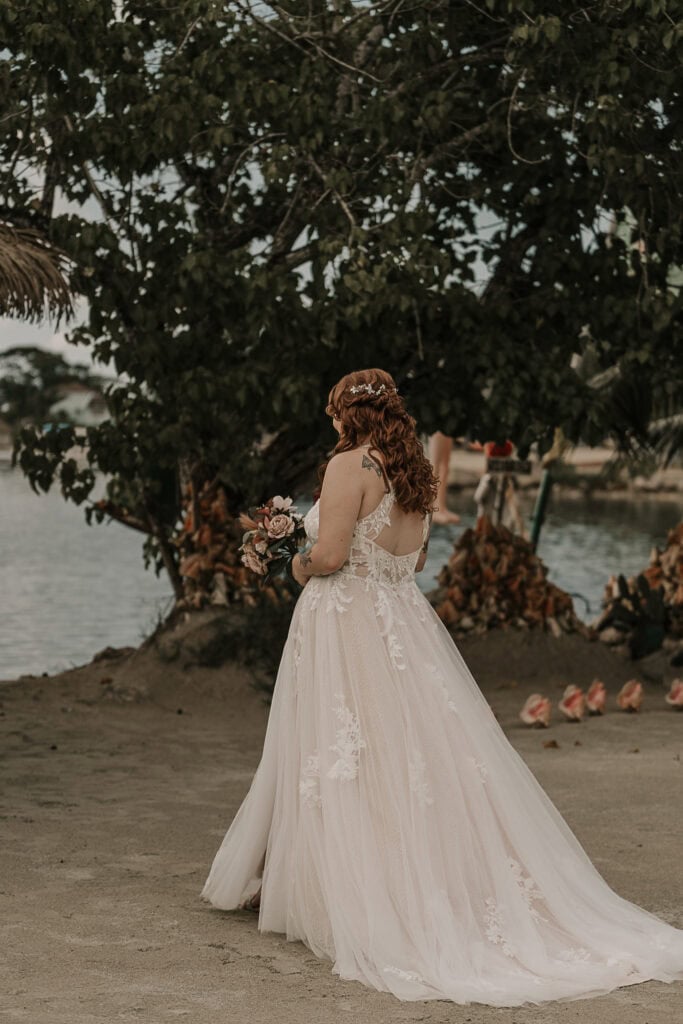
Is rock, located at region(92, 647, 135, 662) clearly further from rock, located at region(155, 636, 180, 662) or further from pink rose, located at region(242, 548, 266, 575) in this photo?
pink rose, located at region(242, 548, 266, 575)

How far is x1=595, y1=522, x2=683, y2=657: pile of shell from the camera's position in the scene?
41.8 feet

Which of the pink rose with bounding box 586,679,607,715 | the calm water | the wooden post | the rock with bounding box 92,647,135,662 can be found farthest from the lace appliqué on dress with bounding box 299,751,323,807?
the wooden post

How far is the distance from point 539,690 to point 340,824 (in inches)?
273

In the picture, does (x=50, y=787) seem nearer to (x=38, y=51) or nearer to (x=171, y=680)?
(x=171, y=680)

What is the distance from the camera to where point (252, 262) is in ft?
33.4

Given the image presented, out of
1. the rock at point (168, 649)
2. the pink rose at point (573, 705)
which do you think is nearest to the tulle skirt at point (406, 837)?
the pink rose at point (573, 705)

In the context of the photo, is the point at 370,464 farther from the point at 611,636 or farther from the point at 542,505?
the point at 542,505

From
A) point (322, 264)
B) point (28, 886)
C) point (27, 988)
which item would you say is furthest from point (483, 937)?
point (322, 264)

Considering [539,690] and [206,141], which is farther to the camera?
[539,690]

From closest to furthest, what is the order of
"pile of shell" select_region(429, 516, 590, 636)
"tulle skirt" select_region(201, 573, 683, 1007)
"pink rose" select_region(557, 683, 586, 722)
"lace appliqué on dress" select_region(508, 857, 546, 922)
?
"tulle skirt" select_region(201, 573, 683, 1007) → "lace appliqué on dress" select_region(508, 857, 546, 922) → "pink rose" select_region(557, 683, 586, 722) → "pile of shell" select_region(429, 516, 590, 636)

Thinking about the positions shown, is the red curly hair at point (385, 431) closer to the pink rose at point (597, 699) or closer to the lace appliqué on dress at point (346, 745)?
the lace appliqué on dress at point (346, 745)

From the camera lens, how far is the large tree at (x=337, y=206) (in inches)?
374

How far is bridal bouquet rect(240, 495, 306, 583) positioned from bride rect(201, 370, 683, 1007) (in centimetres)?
10

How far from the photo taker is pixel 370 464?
5176mm
